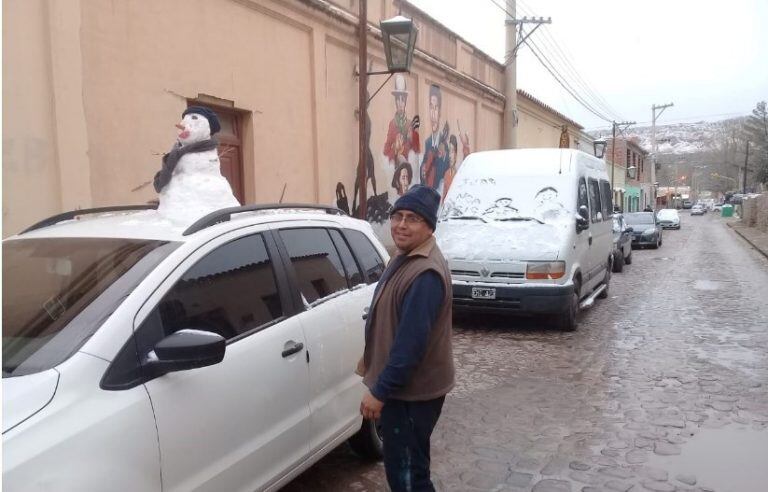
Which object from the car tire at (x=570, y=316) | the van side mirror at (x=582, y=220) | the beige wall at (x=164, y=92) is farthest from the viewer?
the van side mirror at (x=582, y=220)

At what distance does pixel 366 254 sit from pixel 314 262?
2.20 ft

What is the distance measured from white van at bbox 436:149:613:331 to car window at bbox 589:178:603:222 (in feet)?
0.08

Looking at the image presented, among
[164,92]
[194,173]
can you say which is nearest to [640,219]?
[164,92]

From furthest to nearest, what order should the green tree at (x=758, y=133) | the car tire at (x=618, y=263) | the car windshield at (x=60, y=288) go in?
the green tree at (x=758, y=133)
the car tire at (x=618, y=263)
the car windshield at (x=60, y=288)

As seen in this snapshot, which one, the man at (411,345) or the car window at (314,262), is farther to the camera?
the car window at (314,262)

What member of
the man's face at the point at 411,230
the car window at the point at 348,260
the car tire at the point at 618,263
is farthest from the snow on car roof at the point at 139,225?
the car tire at the point at 618,263

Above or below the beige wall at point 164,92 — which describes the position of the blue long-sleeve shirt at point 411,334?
below

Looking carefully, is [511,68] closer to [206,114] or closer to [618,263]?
[618,263]

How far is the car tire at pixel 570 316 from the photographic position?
7938 mm

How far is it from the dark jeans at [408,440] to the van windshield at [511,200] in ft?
19.6

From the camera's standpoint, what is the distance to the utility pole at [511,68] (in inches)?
692

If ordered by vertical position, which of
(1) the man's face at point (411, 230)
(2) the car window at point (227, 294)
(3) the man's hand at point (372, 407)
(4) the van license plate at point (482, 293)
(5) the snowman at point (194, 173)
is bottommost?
(4) the van license plate at point (482, 293)

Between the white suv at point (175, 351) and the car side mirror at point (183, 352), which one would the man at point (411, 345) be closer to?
the white suv at point (175, 351)

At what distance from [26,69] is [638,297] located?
10198mm
